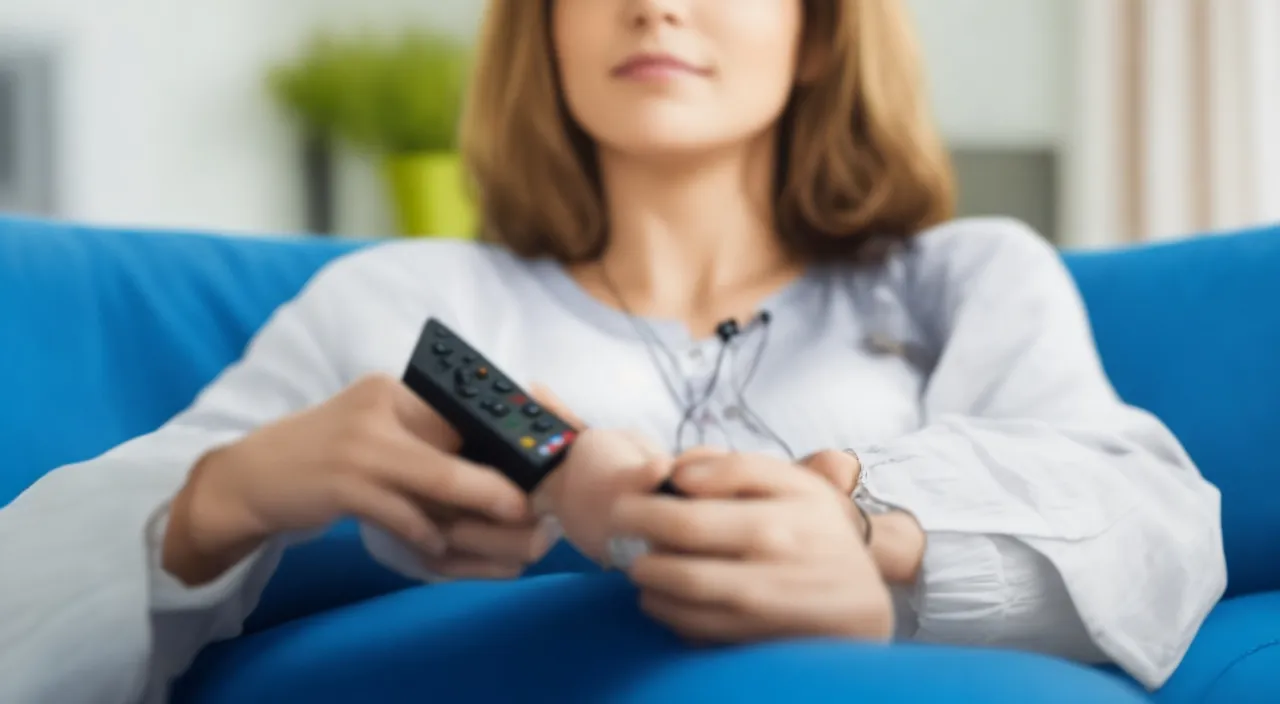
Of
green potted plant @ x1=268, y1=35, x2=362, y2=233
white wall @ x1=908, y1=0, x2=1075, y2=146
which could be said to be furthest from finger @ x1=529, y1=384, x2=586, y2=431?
green potted plant @ x1=268, y1=35, x2=362, y2=233

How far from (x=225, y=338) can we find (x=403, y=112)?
6.98ft

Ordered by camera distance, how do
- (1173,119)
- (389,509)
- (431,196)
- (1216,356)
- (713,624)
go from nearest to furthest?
(713,624) < (389,509) < (1216,356) < (1173,119) < (431,196)

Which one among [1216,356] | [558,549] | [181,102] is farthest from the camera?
[181,102]

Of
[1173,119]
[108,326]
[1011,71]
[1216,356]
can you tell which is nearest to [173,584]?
[108,326]

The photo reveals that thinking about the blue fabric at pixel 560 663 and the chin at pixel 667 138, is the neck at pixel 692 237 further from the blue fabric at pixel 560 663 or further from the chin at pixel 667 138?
the blue fabric at pixel 560 663

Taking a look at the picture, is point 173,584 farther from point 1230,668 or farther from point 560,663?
point 1230,668

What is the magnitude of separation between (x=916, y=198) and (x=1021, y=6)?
2101 mm

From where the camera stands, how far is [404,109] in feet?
9.67

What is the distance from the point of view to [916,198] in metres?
0.95

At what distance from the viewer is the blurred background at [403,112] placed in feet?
8.07

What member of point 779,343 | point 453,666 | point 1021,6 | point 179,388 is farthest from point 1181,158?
point 453,666

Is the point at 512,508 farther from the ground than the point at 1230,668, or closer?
farther from the ground

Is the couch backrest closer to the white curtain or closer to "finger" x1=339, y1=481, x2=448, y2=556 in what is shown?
"finger" x1=339, y1=481, x2=448, y2=556

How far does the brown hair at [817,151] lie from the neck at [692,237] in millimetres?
28
